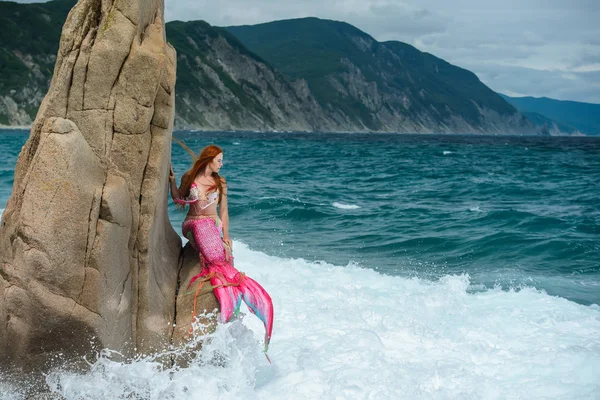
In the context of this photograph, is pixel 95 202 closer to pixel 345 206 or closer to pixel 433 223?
pixel 433 223

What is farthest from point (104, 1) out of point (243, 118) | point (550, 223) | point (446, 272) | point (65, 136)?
point (243, 118)

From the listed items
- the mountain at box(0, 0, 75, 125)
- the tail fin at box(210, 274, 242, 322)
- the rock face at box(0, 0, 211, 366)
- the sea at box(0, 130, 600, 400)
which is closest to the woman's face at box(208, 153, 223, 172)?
the rock face at box(0, 0, 211, 366)

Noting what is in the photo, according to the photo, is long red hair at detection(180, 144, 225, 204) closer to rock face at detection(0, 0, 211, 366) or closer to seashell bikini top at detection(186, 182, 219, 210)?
seashell bikini top at detection(186, 182, 219, 210)

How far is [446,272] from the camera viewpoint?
15.1m

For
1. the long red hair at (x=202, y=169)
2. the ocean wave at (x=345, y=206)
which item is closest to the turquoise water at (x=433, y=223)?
the ocean wave at (x=345, y=206)

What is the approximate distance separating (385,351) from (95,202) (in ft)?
13.4

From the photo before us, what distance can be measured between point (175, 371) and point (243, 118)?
6667 inches

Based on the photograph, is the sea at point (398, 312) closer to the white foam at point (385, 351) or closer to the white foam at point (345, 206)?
the white foam at point (385, 351)

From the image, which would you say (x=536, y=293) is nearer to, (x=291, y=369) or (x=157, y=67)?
(x=291, y=369)

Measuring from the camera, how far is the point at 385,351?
8648 millimetres

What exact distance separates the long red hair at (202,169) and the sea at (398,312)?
5.01ft

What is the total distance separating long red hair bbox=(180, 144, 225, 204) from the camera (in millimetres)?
7805

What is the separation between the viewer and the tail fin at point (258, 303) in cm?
A: 750

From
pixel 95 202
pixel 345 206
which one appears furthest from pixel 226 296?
pixel 345 206
